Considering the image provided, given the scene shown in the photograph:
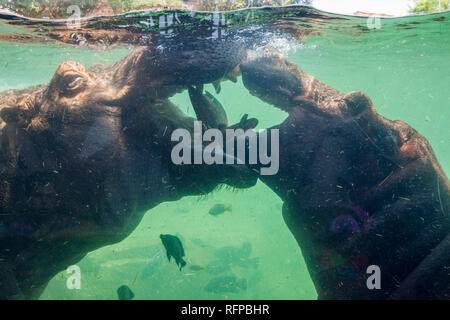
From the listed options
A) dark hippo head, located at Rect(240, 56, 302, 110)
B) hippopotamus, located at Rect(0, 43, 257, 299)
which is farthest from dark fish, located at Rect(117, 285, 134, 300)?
dark hippo head, located at Rect(240, 56, 302, 110)

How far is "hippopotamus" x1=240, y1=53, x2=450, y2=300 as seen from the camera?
4141 millimetres

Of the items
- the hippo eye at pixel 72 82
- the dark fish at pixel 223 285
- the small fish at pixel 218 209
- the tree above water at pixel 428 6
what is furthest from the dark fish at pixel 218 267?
the tree above water at pixel 428 6

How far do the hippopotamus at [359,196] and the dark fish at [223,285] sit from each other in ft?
11.3

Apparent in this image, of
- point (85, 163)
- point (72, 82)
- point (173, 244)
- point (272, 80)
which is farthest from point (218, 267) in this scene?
point (72, 82)

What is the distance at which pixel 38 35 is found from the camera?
7.50 meters

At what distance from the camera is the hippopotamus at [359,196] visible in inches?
163

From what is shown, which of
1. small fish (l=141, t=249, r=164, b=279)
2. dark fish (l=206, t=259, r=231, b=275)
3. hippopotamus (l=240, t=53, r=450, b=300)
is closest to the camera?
hippopotamus (l=240, t=53, r=450, b=300)

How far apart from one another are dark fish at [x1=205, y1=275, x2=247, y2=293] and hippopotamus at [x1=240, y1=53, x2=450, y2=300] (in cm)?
344

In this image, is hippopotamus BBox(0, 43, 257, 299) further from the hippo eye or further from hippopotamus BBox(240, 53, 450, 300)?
hippopotamus BBox(240, 53, 450, 300)

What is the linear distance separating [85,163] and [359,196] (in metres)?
4.61

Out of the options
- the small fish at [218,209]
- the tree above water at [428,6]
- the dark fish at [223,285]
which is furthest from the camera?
the small fish at [218,209]

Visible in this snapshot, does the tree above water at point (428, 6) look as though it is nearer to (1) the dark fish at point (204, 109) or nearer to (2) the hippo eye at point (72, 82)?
(1) the dark fish at point (204, 109)

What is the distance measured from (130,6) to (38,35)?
3.90m
